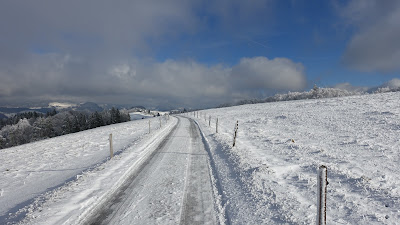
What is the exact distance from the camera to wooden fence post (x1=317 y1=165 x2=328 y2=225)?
334cm

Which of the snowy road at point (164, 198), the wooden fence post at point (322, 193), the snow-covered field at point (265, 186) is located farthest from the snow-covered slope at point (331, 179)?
the snowy road at point (164, 198)

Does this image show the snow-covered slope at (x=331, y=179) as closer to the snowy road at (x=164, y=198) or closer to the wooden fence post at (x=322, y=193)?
the wooden fence post at (x=322, y=193)

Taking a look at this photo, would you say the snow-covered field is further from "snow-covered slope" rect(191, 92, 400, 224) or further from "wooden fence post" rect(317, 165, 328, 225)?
"wooden fence post" rect(317, 165, 328, 225)

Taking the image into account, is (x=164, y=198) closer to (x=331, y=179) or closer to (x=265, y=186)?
(x=265, y=186)

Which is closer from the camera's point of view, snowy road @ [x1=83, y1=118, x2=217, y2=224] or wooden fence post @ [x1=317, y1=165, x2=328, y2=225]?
wooden fence post @ [x1=317, y1=165, x2=328, y2=225]

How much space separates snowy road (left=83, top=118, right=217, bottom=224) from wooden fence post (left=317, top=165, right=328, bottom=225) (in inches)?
85.5

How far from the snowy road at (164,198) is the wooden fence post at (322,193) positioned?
217cm

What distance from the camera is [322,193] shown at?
3.36 metres

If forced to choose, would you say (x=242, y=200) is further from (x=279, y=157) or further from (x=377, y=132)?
(x=377, y=132)

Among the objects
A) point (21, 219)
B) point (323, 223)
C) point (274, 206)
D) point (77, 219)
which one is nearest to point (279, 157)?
point (274, 206)

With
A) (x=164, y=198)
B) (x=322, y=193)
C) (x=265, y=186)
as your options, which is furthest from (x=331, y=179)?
(x=164, y=198)

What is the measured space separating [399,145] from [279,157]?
684 cm

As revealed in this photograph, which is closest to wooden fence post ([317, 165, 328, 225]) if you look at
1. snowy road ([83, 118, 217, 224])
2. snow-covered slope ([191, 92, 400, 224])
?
snow-covered slope ([191, 92, 400, 224])

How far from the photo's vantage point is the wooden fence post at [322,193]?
132 inches
